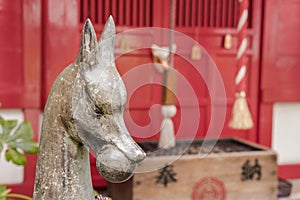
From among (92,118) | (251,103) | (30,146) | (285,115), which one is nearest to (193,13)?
(251,103)

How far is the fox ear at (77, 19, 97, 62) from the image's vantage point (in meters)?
0.54

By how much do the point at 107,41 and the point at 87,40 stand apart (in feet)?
0.11

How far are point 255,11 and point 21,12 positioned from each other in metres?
1.36

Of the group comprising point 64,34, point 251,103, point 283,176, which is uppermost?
point 64,34

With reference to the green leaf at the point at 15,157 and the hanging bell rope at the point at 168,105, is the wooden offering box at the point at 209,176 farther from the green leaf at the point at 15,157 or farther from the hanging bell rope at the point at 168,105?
the green leaf at the point at 15,157

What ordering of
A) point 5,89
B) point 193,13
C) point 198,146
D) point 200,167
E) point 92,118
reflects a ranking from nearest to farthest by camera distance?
point 92,118
point 200,167
point 5,89
point 198,146
point 193,13

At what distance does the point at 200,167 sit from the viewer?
208 cm

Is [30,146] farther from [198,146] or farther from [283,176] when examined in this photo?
[283,176]

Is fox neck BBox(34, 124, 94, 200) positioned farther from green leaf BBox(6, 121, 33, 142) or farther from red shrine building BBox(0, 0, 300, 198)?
red shrine building BBox(0, 0, 300, 198)

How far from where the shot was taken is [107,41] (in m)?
0.57

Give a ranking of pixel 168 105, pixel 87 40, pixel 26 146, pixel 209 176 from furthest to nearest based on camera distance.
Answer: pixel 168 105 → pixel 209 176 → pixel 26 146 → pixel 87 40

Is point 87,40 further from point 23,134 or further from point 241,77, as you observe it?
point 241,77

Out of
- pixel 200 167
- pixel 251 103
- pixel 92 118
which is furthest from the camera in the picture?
pixel 251 103

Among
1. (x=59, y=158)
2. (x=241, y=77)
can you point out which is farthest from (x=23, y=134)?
(x=241, y=77)
